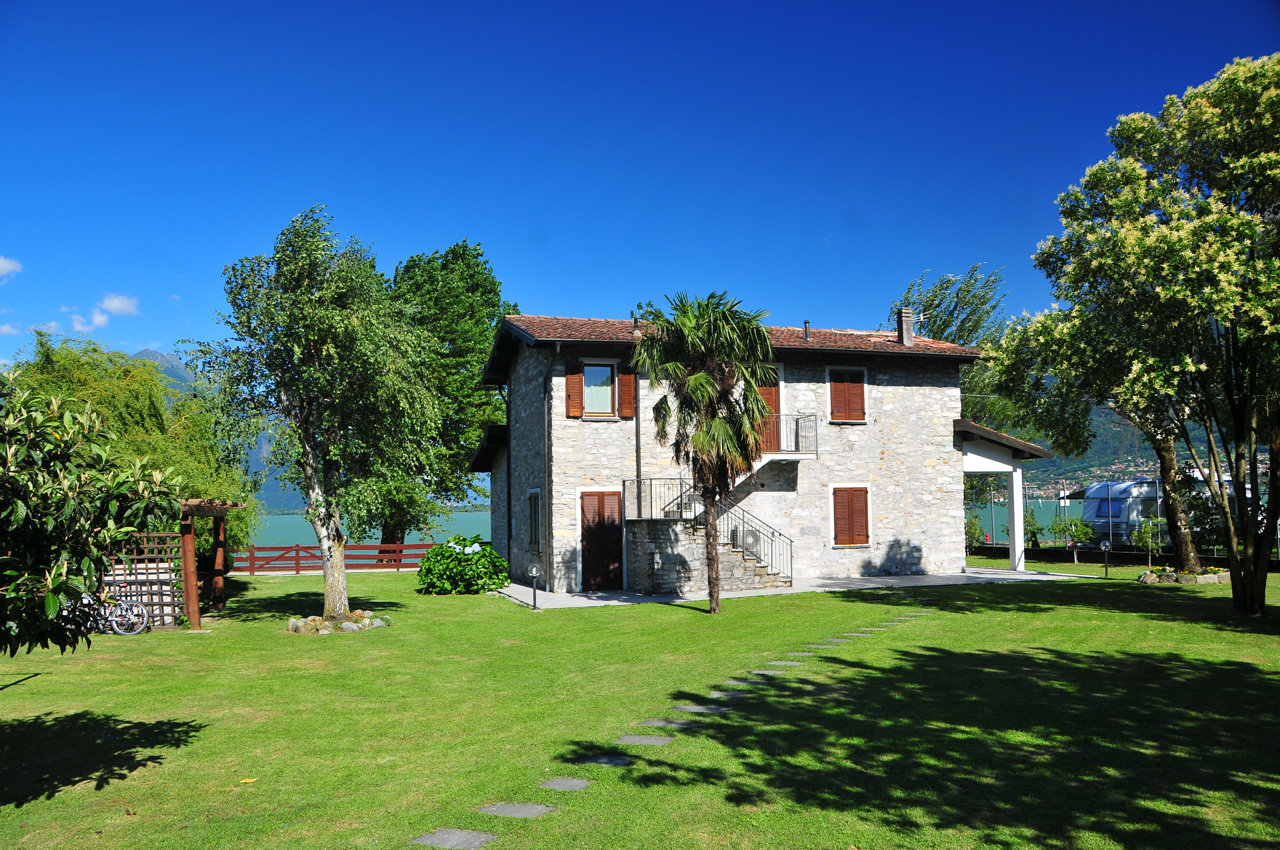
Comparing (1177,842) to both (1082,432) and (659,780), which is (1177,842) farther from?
(1082,432)

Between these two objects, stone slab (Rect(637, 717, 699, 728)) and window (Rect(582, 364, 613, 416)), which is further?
window (Rect(582, 364, 613, 416))

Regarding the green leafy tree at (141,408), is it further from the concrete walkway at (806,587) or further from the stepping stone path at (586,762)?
the stepping stone path at (586,762)

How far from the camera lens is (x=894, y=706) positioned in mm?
7824

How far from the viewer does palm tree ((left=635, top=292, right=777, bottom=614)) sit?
14.6 m

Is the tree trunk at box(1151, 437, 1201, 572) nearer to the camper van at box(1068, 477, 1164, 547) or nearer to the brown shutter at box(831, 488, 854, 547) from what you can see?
the brown shutter at box(831, 488, 854, 547)

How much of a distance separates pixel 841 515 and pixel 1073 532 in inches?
422

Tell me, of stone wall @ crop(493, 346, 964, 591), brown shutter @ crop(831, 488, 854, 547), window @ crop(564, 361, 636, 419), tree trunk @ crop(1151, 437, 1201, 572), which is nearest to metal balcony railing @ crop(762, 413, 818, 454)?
stone wall @ crop(493, 346, 964, 591)

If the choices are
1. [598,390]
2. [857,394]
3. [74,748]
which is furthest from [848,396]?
[74,748]

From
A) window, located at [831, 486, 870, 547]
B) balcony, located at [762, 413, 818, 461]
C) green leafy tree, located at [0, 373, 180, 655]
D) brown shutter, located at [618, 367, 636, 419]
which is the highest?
brown shutter, located at [618, 367, 636, 419]

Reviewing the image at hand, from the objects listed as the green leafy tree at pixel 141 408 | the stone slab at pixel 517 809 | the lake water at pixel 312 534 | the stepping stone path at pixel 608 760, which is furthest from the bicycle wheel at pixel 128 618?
the stone slab at pixel 517 809

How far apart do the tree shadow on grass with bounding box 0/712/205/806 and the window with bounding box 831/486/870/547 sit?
16.0 meters

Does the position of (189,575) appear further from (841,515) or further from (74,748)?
(841,515)

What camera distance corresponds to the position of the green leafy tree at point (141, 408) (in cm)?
1814

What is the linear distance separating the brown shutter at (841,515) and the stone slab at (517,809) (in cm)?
1661
